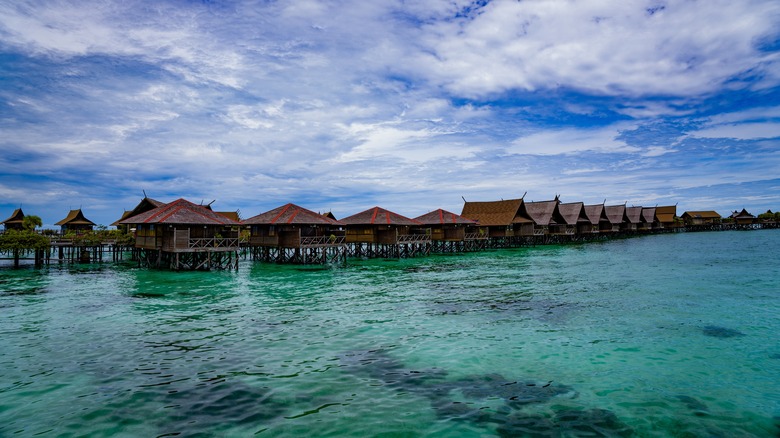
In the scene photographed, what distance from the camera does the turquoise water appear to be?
6.45 meters

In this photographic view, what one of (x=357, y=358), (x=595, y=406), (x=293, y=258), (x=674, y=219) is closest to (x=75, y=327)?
(x=357, y=358)

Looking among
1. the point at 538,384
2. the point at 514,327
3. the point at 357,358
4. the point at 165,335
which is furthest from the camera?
the point at 514,327

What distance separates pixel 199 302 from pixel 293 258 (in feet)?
55.5

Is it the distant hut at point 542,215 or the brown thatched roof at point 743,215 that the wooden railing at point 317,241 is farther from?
the brown thatched roof at point 743,215

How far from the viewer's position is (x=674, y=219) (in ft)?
301

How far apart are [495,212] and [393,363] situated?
4735cm

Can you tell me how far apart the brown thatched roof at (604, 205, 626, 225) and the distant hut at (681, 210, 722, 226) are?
34348 mm

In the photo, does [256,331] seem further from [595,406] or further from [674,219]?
[674,219]

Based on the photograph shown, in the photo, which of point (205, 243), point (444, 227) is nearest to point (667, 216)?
point (444, 227)

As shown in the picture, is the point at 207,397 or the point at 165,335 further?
the point at 165,335

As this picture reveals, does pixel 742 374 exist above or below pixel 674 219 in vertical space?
below

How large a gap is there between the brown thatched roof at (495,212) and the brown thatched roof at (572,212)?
1139 cm

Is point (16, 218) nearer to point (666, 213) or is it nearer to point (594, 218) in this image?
point (594, 218)

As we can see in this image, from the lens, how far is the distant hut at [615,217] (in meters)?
73.0
